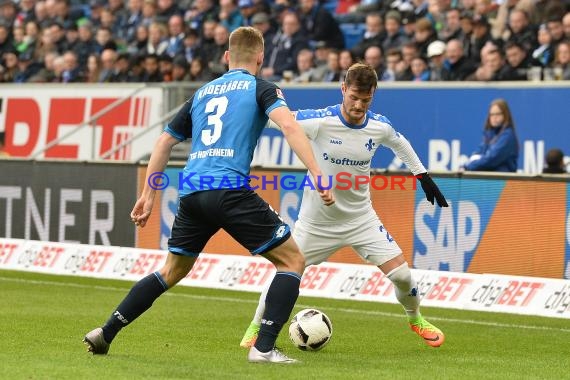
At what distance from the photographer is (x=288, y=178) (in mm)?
15797

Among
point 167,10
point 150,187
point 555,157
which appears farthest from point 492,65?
point 150,187

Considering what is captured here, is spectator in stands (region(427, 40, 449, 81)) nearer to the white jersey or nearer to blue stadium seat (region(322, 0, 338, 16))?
blue stadium seat (region(322, 0, 338, 16))

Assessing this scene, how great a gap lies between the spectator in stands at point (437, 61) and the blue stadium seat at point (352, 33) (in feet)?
12.4

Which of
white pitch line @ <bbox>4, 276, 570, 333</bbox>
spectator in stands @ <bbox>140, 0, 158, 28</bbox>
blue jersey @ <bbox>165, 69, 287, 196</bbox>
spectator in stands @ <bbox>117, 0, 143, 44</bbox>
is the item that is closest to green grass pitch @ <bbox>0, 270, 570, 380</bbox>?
white pitch line @ <bbox>4, 276, 570, 333</bbox>

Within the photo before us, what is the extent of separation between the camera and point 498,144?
51.8 feet

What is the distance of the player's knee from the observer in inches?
397

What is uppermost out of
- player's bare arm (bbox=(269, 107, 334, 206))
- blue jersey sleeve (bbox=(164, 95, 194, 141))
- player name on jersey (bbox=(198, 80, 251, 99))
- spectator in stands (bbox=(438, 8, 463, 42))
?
player name on jersey (bbox=(198, 80, 251, 99))

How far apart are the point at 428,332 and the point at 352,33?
12471 mm

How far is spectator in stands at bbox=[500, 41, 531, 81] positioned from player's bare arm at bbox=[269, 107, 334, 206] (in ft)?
30.7

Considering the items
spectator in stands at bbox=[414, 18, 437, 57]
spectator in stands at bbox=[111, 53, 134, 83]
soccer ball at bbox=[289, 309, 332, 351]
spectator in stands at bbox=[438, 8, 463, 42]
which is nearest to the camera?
soccer ball at bbox=[289, 309, 332, 351]

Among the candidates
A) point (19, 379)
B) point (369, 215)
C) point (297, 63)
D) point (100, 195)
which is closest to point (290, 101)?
point (297, 63)

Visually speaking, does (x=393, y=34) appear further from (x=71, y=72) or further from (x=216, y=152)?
(x=216, y=152)

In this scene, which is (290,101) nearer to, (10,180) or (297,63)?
(297,63)

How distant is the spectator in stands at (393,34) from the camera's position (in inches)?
767
